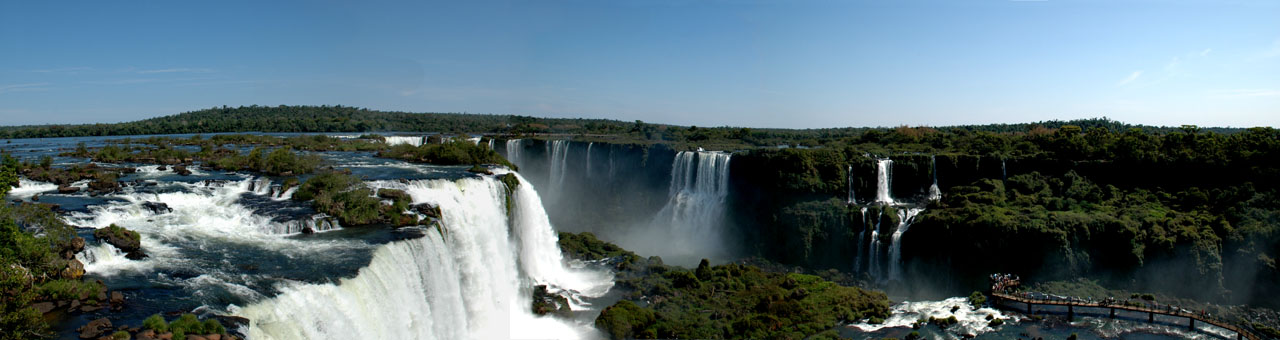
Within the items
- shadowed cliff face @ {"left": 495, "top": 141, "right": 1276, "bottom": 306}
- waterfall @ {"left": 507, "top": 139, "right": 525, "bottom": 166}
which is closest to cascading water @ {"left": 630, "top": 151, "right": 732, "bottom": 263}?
shadowed cliff face @ {"left": 495, "top": 141, "right": 1276, "bottom": 306}

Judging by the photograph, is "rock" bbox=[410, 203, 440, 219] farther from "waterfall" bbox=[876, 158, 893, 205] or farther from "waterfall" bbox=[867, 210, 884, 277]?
"waterfall" bbox=[876, 158, 893, 205]

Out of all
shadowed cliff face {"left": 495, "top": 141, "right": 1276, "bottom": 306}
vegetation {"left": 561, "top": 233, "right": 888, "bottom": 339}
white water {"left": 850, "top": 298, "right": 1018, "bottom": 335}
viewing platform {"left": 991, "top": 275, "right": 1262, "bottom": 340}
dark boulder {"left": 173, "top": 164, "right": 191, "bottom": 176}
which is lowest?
white water {"left": 850, "top": 298, "right": 1018, "bottom": 335}

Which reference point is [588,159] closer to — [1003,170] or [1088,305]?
[1003,170]

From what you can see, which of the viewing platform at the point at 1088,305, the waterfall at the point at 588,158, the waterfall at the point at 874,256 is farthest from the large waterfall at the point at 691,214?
the viewing platform at the point at 1088,305

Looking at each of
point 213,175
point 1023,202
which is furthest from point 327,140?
point 1023,202

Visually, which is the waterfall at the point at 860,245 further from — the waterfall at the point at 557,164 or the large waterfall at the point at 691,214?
the waterfall at the point at 557,164

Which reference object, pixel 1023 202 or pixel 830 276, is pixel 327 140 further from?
pixel 1023 202
